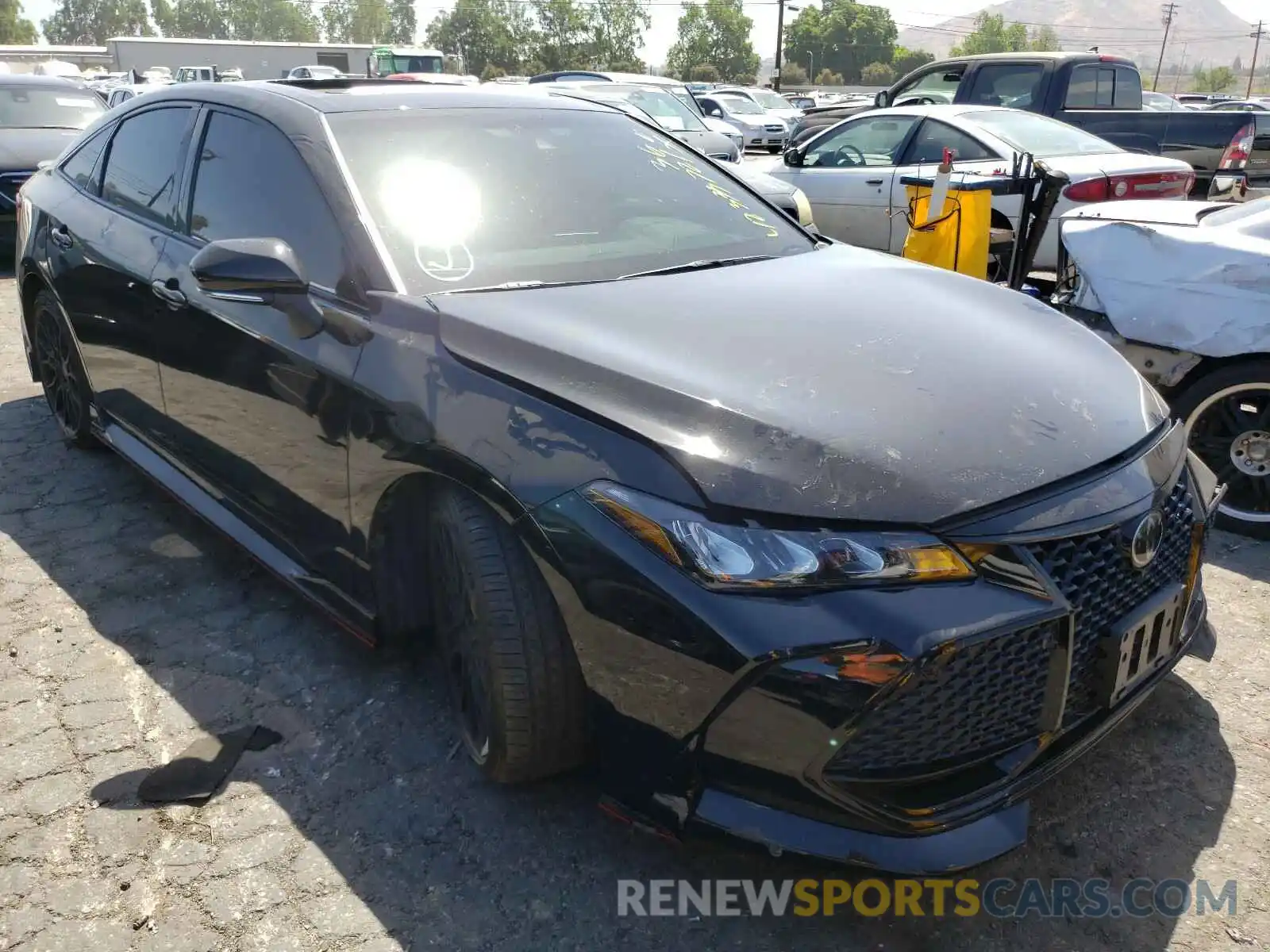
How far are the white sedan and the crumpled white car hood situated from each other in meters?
2.76

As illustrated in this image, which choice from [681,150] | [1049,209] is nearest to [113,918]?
[681,150]

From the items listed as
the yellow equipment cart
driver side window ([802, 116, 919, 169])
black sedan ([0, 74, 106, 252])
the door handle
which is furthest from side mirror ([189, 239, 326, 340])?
black sedan ([0, 74, 106, 252])

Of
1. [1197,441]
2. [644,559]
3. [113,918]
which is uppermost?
[644,559]

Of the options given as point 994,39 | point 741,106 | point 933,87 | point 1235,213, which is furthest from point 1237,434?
point 994,39

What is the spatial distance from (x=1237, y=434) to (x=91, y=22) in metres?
158

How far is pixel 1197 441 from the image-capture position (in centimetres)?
413

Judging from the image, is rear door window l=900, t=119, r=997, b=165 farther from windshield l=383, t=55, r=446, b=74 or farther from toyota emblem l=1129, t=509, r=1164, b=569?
windshield l=383, t=55, r=446, b=74

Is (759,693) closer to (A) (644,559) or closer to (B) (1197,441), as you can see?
(A) (644,559)

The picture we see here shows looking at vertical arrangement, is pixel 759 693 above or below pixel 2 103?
below

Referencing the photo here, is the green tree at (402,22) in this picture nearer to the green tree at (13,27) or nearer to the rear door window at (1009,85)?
the green tree at (13,27)

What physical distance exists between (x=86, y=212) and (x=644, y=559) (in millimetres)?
3314

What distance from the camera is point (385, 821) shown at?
8.25 ft

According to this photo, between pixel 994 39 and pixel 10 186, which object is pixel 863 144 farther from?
pixel 994 39

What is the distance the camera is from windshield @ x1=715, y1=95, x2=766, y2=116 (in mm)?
28469
